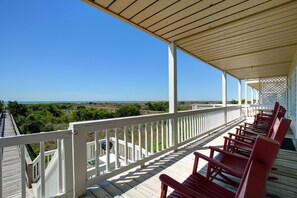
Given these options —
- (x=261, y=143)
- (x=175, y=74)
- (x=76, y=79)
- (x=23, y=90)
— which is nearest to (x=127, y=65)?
(x=76, y=79)

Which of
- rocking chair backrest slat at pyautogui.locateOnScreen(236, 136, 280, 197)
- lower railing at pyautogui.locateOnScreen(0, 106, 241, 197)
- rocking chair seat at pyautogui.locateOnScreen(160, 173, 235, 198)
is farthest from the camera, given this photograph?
lower railing at pyautogui.locateOnScreen(0, 106, 241, 197)

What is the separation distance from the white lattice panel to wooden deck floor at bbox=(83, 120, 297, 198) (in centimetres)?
699

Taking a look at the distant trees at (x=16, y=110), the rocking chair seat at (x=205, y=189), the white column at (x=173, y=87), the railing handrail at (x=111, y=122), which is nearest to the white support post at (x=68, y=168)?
the railing handrail at (x=111, y=122)

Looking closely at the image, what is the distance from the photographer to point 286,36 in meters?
3.25

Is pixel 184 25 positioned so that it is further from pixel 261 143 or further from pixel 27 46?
pixel 27 46

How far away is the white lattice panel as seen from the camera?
341 inches

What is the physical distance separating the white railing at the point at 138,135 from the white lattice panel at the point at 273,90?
217 inches

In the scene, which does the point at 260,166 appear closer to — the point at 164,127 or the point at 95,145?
the point at 95,145

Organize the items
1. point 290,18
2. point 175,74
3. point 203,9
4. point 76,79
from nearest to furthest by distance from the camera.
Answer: point 203,9 → point 290,18 → point 175,74 → point 76,79

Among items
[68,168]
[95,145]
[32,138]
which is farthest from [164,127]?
[32,138]

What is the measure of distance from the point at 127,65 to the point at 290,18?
30.6 meters

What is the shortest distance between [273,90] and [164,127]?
9106 mm

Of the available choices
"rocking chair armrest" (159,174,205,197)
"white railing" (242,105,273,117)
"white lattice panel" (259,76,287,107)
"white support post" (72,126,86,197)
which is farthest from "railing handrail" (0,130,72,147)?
"white lattice panel" (259,76,287,107)

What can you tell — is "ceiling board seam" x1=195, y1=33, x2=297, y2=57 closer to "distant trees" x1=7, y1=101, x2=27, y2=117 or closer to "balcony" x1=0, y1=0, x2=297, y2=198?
"balcony" x1=0, y1=0, x2=297, y2=198
